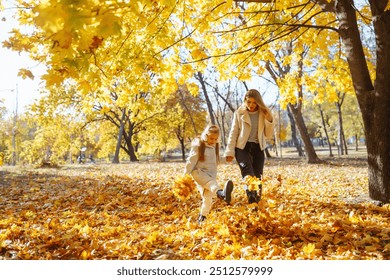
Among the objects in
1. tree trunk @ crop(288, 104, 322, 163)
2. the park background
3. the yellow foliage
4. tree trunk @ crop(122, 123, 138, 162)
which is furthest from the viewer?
tree trunk @ crop(122, 123, 138, 162)

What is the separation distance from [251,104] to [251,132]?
0.40 m

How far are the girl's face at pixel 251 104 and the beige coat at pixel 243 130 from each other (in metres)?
0.06

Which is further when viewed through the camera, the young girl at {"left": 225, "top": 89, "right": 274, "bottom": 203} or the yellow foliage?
the young girl at {"left": 225, "top": 89, "right": 274, "bottom": 203}

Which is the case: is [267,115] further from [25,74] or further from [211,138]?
[25,74]

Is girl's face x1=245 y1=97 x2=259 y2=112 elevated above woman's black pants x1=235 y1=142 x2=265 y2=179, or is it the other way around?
girl's face x1=245 y1=97 x2=259 y2=112

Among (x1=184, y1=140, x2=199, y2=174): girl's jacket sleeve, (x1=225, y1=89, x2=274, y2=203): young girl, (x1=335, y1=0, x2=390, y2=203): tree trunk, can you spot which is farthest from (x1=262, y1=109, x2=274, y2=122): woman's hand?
(x1=335, y1=0, x2=390, y2=203): tree trunk

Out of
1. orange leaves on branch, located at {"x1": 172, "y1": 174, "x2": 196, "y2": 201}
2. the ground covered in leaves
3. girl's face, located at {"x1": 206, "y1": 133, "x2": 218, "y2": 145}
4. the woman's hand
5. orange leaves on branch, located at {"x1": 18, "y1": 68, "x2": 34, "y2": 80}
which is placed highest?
orange leaves on branch, located at {"x1": 18, "y1": 68, "x2": 34, "y2": 80}

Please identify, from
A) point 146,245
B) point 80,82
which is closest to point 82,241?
point 146,245

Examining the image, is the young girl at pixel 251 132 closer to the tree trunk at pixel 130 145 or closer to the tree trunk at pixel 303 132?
the tree trunk at pixel 303 132

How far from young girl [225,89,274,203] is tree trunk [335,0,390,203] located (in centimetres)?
171

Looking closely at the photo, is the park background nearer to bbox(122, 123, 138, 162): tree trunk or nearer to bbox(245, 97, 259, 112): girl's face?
bbox(245, 97, 259, 112): girl's face

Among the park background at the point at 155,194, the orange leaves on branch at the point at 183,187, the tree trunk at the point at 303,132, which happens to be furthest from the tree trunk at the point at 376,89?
the tree trunk at the point at 303,132

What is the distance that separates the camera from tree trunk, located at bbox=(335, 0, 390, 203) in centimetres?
453

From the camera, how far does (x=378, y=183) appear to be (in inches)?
191
